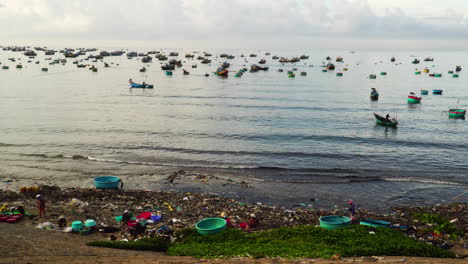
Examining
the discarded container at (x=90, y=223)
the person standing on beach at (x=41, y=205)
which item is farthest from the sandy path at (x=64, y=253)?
the person standing on beach at (x=41, y=205)

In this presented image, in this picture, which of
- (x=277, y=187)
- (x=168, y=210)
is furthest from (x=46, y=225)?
(x=277, y=187)

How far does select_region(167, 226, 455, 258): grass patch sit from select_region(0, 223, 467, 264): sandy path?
58cm

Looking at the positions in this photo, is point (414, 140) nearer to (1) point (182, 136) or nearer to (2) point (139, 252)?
(1) point (182, 136)

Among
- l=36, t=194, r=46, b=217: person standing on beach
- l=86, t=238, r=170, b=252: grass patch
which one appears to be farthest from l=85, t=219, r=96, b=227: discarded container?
l=36, t=194, r=46, b=217: person standing on beach

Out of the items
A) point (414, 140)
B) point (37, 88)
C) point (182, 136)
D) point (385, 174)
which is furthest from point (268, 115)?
point (37, 88)

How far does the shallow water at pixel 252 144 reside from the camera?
26.4 metres

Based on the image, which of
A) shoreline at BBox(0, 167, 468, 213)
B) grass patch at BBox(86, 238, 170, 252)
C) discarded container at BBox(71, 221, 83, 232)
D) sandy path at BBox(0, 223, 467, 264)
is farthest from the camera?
shoreline at BBox(0, 167, 468, 213)

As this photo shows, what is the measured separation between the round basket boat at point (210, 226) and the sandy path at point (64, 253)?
7.37 feet

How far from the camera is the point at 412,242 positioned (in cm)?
1416

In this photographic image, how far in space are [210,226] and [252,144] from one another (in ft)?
68.7

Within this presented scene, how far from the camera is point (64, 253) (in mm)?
13242

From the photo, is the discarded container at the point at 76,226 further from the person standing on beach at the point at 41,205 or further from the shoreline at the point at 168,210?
the person standing on beach at the point at 41,205

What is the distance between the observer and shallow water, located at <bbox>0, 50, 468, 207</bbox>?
2642 cm

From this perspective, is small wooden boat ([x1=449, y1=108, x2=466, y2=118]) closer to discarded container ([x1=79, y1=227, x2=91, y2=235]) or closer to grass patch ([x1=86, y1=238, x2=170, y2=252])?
grass patch ([x1=86, y1=238, x2=170, y2=252])
